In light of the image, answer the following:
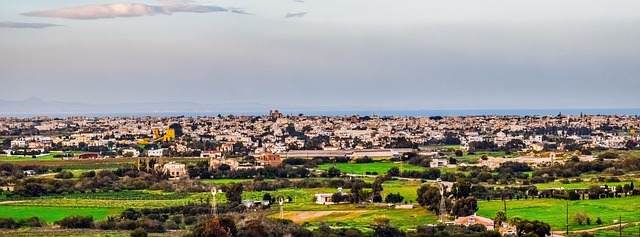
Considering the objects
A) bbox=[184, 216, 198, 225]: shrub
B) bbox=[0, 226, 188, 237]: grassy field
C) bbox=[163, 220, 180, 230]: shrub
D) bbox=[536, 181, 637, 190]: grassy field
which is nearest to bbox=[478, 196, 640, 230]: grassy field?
bbox=[536, 181, 637, 190]: grassy field

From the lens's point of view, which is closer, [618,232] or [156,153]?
[618,232]

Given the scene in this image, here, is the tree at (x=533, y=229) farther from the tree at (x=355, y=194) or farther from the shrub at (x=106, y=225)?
the tree at (x=355, y=194)

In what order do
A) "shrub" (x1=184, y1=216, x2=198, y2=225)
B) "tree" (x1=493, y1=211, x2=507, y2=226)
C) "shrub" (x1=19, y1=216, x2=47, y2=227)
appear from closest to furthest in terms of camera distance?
"tree" (x1=493, y1=211, x2=507, y2=226)
"shrub" (x1=19, y1=216, x2=47, y2=227)
"shrub" (x1=184, y1=216, x2=198, y2=225)

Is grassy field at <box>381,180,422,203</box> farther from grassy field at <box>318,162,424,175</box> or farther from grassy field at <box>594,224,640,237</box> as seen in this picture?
grassy field at <box>594,224,640,237</box>

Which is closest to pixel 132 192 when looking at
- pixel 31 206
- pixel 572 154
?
pixel 31 206

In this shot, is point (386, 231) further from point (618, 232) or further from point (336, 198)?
point (336, 198)

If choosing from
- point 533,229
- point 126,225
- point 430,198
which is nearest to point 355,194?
point 430,198
